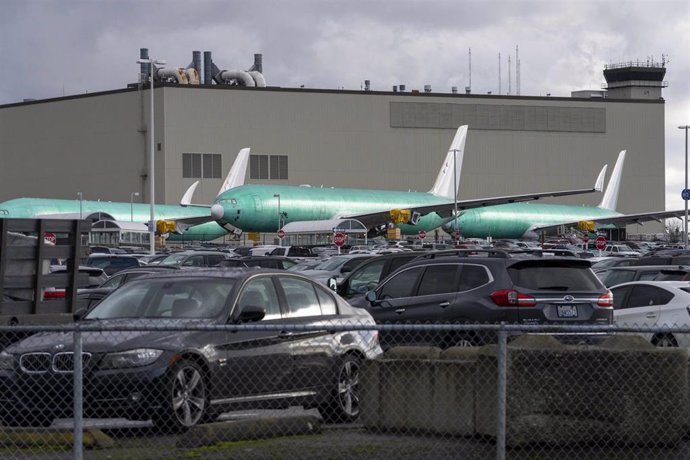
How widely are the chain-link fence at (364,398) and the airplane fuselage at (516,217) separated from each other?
9145 cm

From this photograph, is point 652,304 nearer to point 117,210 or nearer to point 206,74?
point 117,210

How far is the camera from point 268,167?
354ft

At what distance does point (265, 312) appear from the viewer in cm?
1060

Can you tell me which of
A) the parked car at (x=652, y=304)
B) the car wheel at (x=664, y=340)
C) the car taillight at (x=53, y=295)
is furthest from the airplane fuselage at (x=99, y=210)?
the car wheel at (x=664, y=340)

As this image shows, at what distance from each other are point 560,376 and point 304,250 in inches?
1693

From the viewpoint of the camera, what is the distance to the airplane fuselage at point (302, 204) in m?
80.2

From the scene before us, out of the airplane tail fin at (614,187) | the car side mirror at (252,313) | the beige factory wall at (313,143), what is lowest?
the car side mirror at (252,313)

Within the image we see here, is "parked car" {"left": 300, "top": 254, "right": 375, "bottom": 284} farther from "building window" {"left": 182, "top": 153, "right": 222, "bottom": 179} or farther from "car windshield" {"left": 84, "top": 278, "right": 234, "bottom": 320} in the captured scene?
"building window" {"left": 182, "top": 153, "right": 222, "bottom": 179}

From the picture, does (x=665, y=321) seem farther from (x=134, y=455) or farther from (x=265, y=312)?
(x=134, y=455)

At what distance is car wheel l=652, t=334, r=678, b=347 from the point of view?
53.5ft

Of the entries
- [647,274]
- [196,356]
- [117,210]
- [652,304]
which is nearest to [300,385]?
[196,356]

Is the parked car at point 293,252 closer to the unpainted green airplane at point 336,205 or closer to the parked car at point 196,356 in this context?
the unpainted green airplane at point 336,205

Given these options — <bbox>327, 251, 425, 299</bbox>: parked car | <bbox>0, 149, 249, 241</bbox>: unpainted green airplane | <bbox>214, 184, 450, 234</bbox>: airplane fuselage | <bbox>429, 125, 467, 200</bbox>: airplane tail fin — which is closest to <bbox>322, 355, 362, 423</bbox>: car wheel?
<bbox>327, 251, 425, 299</bbox>: parked car

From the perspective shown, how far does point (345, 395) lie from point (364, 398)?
1252mm
